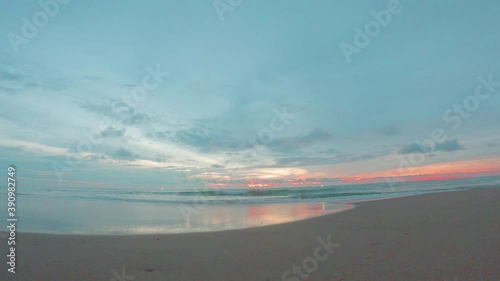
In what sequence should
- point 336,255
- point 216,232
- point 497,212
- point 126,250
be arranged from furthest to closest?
point 497,212 < point 216,232 < point 126,250 < point 336,255

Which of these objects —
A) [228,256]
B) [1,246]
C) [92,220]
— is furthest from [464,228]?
[92,220]

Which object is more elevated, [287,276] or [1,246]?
[1,246]

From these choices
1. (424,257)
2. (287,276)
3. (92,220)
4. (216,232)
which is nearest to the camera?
(287,276)

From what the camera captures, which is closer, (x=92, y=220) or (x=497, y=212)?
(x=497, y=212)

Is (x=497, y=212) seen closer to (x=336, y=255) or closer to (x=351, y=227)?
(x=351, y=227)

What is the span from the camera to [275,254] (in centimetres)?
739

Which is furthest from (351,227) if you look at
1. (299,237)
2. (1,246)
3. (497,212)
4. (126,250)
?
(1,246)

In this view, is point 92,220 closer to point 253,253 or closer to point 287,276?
point 253,253

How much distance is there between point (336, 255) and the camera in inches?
279

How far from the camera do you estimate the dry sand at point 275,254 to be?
589cm

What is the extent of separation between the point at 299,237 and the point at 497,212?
318 inches

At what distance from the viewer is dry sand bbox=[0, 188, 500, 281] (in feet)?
19.3

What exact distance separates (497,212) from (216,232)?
1016 cm

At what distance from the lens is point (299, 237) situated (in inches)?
365
